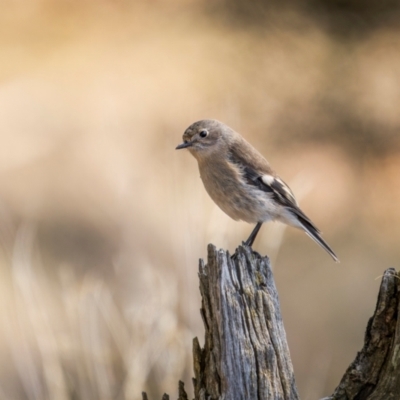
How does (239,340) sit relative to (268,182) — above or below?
below

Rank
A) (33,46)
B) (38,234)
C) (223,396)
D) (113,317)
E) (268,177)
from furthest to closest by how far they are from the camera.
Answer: (33,46), (38,234), (113,317), (268,177), (223,396)

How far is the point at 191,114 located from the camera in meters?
9.14

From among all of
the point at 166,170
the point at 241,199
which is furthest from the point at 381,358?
the point at 166,170

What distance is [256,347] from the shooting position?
319 centimetres

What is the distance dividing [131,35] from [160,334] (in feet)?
19.7

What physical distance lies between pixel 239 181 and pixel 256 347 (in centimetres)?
184

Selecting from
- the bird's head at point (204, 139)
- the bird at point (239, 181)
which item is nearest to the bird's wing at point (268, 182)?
the bird at point (239, 181)

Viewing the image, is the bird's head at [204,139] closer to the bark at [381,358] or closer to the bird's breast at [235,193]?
the bird's breast at [235,193]

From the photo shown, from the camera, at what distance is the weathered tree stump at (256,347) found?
315cm

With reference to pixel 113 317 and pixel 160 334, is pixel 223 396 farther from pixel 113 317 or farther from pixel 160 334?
pixel 113 317

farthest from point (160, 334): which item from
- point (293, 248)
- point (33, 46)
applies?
point (33, 46)

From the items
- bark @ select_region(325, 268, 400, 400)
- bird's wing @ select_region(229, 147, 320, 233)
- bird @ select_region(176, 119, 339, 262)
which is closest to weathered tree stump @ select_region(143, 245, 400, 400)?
bark @ select_region(325, 268, 400, 400)

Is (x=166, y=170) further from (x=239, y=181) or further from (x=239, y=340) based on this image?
(x=239, y=340)

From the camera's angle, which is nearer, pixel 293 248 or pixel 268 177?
pixel 268 177
